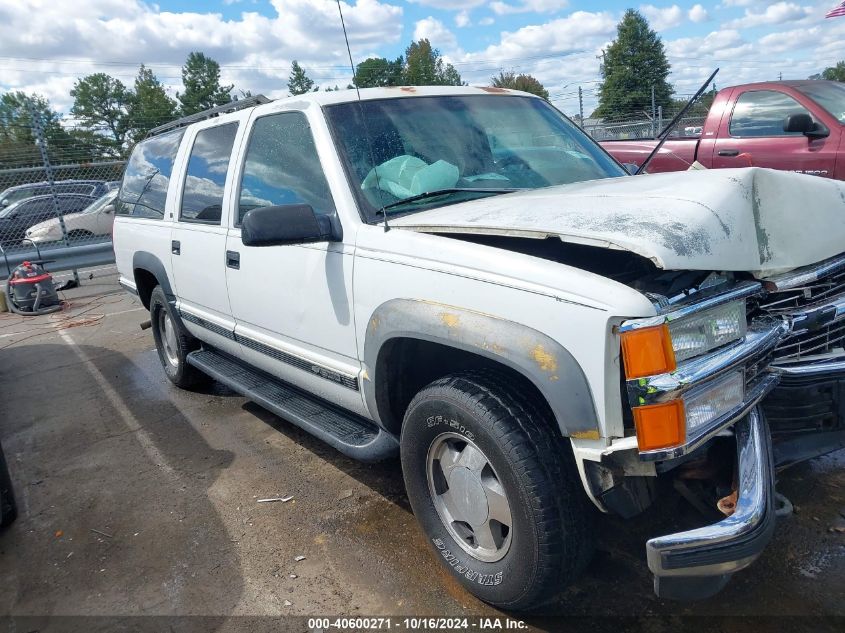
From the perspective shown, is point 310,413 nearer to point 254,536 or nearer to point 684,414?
point 254,536

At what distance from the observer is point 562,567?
2.25 meters

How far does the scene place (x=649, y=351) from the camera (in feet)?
6.34

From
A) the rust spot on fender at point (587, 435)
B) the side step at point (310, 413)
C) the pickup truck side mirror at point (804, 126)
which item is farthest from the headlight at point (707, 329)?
the pickup truck side mirror at point (804, 126)

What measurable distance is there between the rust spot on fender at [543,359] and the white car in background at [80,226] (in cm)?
1189

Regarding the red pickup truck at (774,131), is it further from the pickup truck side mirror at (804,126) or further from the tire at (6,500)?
the tire at (6,500)

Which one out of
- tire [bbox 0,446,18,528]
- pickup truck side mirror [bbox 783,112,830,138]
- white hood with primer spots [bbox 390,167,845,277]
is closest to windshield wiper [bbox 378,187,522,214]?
white hood with primer spots [bbox 390,167,845,277]

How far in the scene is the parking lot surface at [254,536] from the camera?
2.67 m

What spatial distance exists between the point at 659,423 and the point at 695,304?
1.27 ft

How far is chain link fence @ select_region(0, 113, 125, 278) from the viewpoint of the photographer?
1116 cm

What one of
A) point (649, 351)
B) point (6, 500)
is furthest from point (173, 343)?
point (649, 351)

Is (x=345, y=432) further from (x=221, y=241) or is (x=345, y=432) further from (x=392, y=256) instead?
(x=221, y=241)

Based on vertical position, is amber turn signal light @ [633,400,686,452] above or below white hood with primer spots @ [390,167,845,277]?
below

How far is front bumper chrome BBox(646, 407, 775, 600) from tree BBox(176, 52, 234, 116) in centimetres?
5146

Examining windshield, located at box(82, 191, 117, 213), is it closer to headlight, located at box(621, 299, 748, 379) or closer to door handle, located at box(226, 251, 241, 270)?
door handle, located at box(226, 251, 241, 270)
